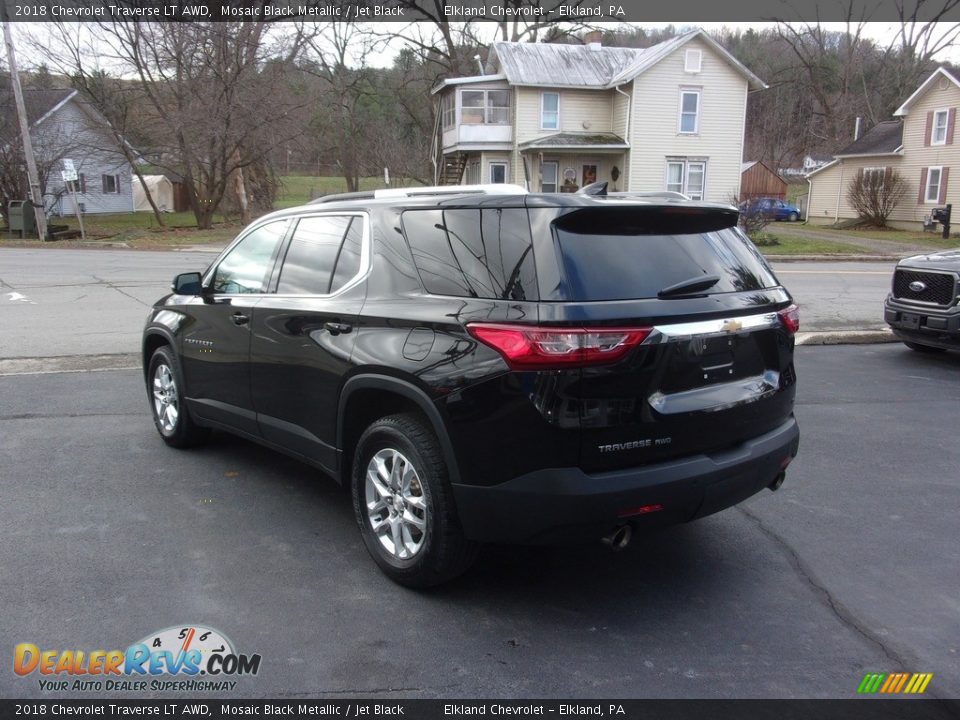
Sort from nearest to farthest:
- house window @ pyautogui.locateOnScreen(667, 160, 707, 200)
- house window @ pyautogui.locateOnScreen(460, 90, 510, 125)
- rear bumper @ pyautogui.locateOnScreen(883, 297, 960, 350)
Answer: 1. rear bumper @ pyautogui.locateOnScreen(883, 297, 960, 350)
2. house window @ pyautogui.locateOnScreen(667, 160, 707, 200)
3. house window @ pyautogui.locateOnScreen(460, 90, 510, 125)

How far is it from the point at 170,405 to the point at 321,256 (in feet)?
7.12

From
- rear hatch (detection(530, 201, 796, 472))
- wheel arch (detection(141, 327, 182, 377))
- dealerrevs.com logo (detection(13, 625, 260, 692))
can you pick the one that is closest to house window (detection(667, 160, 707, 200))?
wheel arch (detection(141, 327, 182, 377))

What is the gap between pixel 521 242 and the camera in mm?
3279

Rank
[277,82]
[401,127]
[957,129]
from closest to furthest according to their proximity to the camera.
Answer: [277,82], [957,129], [401,127]

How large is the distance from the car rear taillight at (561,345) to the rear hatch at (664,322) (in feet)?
0.08

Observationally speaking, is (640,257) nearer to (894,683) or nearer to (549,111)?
(894,683)

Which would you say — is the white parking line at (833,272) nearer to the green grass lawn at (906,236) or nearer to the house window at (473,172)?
the green grass lawn at (906,236)

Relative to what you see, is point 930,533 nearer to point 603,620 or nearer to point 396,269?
point 603,620

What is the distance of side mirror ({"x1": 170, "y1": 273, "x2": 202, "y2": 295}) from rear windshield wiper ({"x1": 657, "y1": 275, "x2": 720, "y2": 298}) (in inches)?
129

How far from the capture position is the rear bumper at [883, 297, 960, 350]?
27.0ft

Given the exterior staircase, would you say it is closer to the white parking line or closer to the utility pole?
the utility pole

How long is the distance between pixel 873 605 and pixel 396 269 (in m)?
2.71

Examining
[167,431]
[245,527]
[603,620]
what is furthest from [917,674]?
[167,431]
